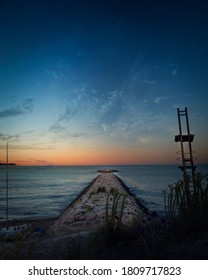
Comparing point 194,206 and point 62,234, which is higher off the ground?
point 194,206

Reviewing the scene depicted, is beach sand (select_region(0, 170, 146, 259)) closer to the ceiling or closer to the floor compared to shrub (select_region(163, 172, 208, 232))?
closer to the floor

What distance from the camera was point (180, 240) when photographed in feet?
11.6

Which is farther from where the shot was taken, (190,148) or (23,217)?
(23,217)

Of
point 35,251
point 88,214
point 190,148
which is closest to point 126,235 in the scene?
point 35,251

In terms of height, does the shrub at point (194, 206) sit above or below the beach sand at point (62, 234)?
above

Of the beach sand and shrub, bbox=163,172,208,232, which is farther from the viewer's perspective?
shrub, bbox=163,172,208,232

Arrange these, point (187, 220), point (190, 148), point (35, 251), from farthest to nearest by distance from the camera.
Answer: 1. point (190, 148)
2. point (35, 251)
3. point (187, 220)

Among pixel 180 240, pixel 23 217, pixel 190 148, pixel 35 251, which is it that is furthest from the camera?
pixel 23 217

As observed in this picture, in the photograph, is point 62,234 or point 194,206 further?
point 62,234

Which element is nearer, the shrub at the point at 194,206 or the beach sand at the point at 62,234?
the beach sand at the point at 62,234
